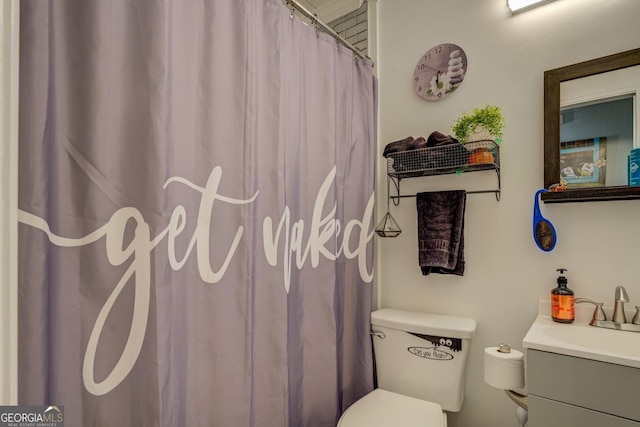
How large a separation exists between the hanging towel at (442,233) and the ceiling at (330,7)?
51.4 inches

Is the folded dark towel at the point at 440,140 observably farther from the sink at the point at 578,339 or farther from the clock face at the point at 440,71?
the sink at the point at 578,339

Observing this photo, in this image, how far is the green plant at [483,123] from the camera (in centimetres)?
146

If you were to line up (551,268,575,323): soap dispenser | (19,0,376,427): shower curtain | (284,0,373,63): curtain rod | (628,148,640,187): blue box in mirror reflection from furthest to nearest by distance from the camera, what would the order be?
1. (284,0,373,63): curtain rod
2. (551,268,575,323): soap dispenser
3. (628,148,640,187): blue box in mirror reflection
4. (19,0,376,427): shower curtain

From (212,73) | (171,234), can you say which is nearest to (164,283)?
(171,234)

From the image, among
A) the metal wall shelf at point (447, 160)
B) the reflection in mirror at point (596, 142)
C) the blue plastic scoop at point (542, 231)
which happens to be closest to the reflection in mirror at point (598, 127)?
the reflection in mirror at point (596, 142)

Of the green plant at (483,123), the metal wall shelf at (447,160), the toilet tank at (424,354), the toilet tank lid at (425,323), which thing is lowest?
the toilet tank at (424,354)

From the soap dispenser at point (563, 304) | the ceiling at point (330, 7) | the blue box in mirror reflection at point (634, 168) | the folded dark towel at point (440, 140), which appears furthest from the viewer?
the ceiling at point (330, 7)

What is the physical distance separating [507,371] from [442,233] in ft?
2.06

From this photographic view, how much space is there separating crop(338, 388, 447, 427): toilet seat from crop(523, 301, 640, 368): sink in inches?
20.5

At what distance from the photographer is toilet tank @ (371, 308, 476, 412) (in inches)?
58.8

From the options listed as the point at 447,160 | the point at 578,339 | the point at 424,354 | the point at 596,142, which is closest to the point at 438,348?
the point at 424,354

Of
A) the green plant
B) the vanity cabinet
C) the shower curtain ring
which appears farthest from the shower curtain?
the vanity cabinet

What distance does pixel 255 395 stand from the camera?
48.9 inches

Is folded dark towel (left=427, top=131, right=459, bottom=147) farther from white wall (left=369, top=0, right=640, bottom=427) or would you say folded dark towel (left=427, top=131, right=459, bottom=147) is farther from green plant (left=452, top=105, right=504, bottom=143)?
white wall (left=369, top=0, right=640, bottom=427)
